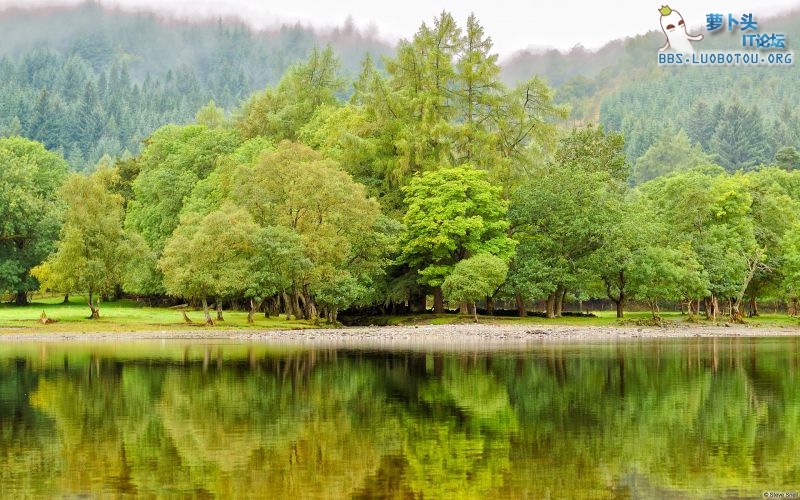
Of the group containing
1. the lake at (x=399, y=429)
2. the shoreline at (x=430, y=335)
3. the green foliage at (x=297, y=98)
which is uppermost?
the green foliage at (x=297, y=98)

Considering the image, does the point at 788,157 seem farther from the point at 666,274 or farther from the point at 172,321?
the point at 172,321

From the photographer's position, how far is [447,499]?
13.6 metres

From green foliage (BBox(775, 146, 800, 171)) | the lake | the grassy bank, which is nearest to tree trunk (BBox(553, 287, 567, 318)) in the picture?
the grassy bank

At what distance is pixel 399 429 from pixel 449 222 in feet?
175

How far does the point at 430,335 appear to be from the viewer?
60562 millimetres

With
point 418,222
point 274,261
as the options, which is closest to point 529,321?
point 418,222

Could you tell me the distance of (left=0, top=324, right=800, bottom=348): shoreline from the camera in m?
54.4

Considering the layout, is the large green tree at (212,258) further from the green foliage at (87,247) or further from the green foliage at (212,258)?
the green foliage at (87,247)

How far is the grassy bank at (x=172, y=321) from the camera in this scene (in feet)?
207

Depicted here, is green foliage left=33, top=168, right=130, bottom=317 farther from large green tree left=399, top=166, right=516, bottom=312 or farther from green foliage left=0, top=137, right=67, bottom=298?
large green tree left=399, top=166, right=516, bottom=312

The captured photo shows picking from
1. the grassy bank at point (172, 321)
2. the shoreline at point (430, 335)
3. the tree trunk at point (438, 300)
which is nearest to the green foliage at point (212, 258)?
the grassy bank at point (172, 321)

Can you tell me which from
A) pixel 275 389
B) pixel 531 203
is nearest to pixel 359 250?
pixel 531 203

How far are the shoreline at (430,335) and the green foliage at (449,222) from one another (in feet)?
24.3

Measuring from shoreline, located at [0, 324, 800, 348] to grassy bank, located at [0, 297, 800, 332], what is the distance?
2735 millimetres
